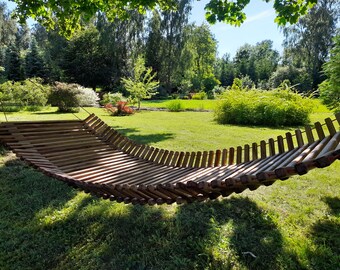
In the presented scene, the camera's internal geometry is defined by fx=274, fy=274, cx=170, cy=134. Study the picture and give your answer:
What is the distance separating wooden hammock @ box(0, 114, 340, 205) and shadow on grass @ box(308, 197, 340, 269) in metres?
0.80

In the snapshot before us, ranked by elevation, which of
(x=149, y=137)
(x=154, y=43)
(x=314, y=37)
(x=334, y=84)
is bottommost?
(x=149, y=137)

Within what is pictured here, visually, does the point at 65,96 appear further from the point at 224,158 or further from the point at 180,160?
the point at 224,158

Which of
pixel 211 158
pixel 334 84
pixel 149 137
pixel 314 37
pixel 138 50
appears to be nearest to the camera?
pixel 211 158

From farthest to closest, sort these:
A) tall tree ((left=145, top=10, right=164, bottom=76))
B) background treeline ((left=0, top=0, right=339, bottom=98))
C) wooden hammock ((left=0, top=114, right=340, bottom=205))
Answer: tall tree ((left=145, top=10, right=164, bottom=76))
background treeline ((left=0, top=0, right=339, bottom=98))
wooden hammock ((left=0, top=114, right=340, bottom=205))

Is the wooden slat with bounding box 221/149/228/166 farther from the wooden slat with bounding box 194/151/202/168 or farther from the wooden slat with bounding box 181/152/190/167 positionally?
the wooden slat with bounding box 181/152/190/167

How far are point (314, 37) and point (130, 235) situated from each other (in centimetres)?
3405

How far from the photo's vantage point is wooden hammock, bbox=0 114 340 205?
194 centimetres

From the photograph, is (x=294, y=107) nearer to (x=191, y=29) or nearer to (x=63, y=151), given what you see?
(x=63, y=151)

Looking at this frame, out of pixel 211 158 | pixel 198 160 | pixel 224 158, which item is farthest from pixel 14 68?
pixel 224 158

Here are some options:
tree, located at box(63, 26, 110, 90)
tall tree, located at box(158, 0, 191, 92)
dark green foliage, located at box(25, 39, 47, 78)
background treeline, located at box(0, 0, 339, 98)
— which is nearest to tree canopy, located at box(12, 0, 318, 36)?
background treeline, located at box(0, 0, 339, 98)

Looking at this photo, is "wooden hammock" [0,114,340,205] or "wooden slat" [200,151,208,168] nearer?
"wooden hammock" [0,114,340,205]

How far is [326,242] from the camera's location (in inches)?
94.2

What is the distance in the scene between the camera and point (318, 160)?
142cm

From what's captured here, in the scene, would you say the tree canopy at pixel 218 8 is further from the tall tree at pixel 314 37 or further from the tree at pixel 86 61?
the tall tree at pixel 314 37
